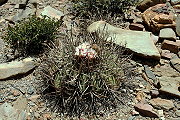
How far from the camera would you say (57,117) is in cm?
363

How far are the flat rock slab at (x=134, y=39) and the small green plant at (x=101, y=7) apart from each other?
478 mm

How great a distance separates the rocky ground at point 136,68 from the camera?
3674 mm

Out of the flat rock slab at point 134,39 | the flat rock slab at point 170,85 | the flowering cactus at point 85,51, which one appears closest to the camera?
the flowering cactus at point 85,51

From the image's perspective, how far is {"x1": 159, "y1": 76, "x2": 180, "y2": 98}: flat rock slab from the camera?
3.80 meters

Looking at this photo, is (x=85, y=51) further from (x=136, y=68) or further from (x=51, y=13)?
(x=51, y=13)

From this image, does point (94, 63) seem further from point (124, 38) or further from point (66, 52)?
point (124, 38)

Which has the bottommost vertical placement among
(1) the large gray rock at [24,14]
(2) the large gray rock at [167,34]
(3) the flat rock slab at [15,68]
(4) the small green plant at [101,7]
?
(3) the flat rock slab at [15,68]

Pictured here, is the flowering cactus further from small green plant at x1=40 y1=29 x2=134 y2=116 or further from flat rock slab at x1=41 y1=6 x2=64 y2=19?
flat rock slab at x1=41 y1=6 x2=64 y2=19

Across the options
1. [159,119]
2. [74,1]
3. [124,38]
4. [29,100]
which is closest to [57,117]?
[29,100]

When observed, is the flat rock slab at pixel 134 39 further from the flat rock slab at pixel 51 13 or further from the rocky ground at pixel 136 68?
the flat rock slab at pixel 51 13

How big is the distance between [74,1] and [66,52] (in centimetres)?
196

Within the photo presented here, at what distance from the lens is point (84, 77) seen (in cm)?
354

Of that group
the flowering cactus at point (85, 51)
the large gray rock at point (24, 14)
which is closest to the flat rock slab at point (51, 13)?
the large gray rock at point (24, 14)

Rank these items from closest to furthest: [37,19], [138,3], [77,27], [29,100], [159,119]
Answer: [159,119]
[29,100]
[37,19]
[77,27]
[138,3]
